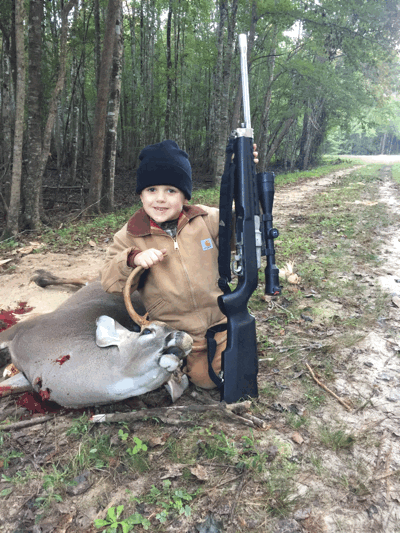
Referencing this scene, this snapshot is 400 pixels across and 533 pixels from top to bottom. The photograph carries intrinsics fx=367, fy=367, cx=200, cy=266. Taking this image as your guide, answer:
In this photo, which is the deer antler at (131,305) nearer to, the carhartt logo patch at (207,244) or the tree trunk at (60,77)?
the carhartt logo patch at (207,244)

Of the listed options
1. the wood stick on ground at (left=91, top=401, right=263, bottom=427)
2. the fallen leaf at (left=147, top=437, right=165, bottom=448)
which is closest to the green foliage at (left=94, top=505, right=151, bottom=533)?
the fallen leaf at (left=147, top=437, right=165, bottom=448)

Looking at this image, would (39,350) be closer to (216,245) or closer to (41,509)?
(41,509)

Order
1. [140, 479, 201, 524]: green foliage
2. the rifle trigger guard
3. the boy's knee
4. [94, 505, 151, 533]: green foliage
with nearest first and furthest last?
[94, 505, 151, 533]: green foliage, [140, 479, 201, 524]: green foliage, the rifle trigger guard, the boy's knee

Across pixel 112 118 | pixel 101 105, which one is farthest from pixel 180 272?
pixel 112 118

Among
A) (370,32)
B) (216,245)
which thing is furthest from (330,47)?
(216,245)

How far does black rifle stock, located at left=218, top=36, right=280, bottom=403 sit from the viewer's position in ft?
7.80

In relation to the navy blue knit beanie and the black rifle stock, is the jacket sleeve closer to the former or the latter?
the navy blue knit beanie

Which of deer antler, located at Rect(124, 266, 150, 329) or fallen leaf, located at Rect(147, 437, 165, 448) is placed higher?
deer antler, located at Rect(124, 266, 150, 329)

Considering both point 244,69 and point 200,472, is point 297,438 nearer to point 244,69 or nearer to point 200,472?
point 200,472

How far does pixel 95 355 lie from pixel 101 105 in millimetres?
7496

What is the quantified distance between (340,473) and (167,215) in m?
1.87

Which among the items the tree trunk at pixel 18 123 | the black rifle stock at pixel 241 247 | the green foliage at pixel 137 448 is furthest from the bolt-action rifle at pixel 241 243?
the tree trunk at pixel 18 123

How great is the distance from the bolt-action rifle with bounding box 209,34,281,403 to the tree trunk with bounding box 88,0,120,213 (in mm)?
6867

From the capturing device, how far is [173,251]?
8.47ft
